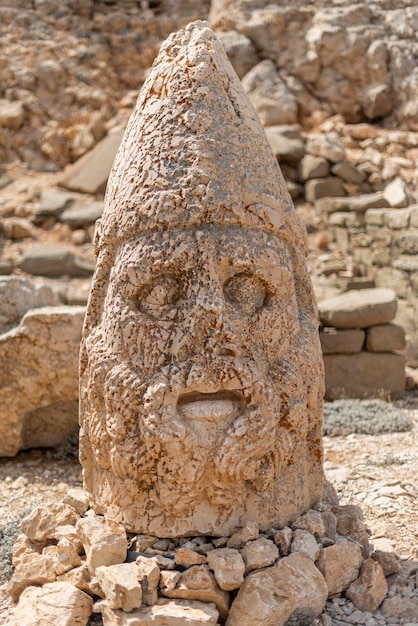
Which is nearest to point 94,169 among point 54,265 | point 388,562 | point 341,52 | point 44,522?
point 54,265

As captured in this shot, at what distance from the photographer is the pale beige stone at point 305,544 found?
8.89 feet

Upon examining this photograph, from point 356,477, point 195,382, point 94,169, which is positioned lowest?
point 356,477

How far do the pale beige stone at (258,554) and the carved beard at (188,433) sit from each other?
7.9 inches

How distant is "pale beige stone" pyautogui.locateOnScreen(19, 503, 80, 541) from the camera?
116 inches

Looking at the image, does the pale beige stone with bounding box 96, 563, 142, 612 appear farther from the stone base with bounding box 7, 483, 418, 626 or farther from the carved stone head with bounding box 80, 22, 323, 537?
the carved stone head with bounding box 80, 22, 323, 537

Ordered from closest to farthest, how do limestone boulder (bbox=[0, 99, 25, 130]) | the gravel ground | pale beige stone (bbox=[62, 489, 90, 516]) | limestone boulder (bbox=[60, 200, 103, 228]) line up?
pale beige stone (bbox=[62, 489, 90, 516]) → the gravel ground → limestone boulder (bbox=[60, 200, 103, 228]) → limestone boulder (bbox=[0, 99, 25, 130])

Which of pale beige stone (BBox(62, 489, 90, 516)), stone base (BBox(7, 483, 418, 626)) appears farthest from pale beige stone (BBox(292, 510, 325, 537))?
pale beige stone (BBox(62, 489, 90, 516))

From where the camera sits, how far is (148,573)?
250 centimetres

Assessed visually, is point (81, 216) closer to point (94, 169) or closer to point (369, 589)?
point (94, 169)

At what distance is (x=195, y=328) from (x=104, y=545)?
906 millimetres

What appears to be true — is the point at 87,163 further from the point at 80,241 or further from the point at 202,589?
the point at 202,589

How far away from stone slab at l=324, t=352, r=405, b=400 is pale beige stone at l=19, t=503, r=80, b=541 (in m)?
4.38

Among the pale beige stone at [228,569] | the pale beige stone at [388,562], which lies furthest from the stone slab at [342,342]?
the pale beige stone at [228,569]

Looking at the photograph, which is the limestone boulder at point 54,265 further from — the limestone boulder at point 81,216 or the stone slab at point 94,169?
the stone slab at point 94,169
